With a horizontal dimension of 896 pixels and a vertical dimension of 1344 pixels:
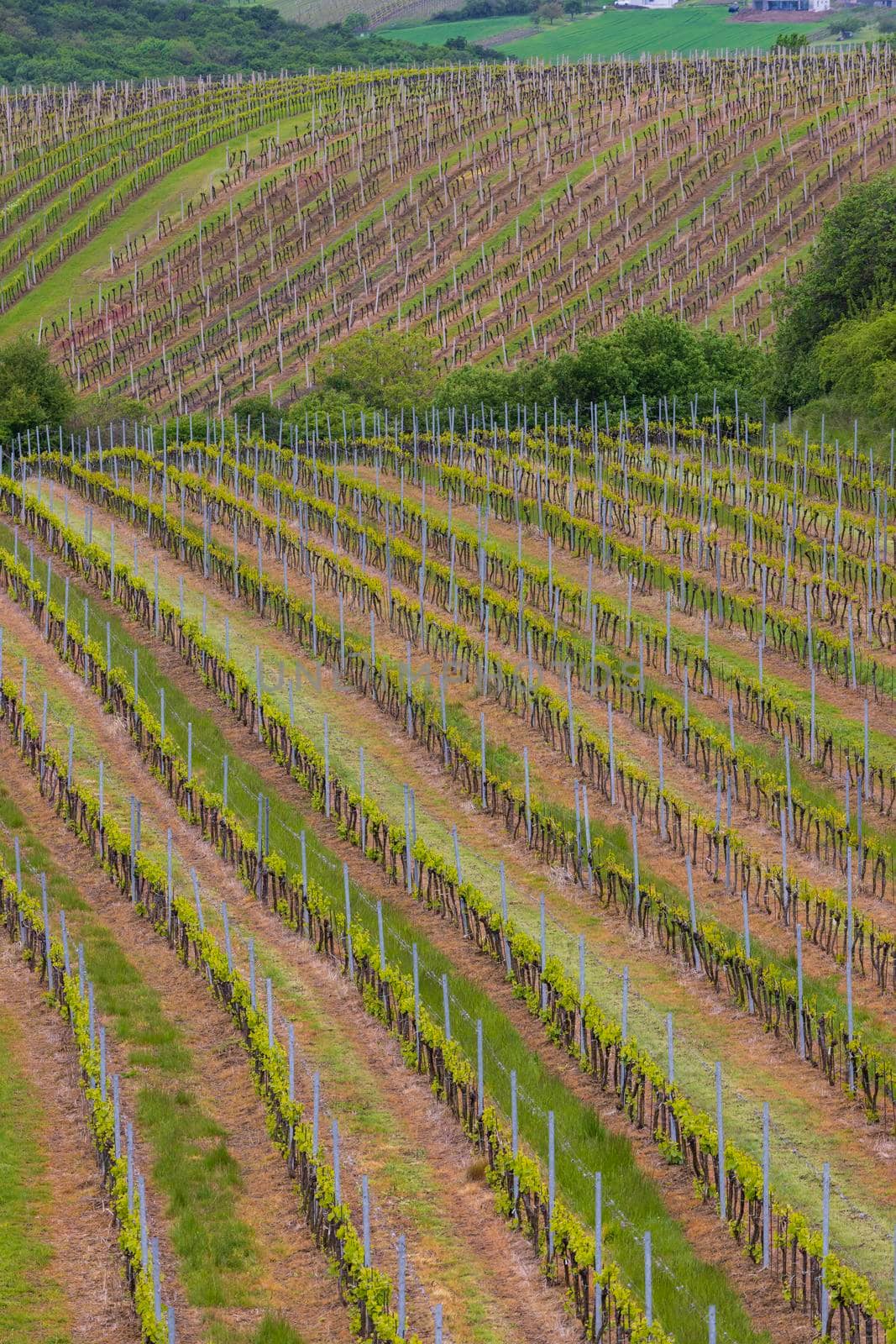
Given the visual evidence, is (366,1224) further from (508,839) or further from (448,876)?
(508,839)

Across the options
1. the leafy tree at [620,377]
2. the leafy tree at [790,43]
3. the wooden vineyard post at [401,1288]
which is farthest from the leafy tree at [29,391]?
the leafy tree at [790,43]

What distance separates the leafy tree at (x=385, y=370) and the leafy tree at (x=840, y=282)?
12558 mm

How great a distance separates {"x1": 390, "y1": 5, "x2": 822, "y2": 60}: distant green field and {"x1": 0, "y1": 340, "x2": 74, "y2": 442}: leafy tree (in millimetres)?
96799

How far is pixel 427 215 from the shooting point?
94812 millimetres

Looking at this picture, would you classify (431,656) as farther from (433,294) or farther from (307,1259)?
(433,294)

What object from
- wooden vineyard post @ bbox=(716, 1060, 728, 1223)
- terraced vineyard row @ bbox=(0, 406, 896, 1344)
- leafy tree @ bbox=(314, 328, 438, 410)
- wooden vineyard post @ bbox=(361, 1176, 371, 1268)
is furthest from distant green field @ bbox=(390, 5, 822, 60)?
wooden vineyard post @ bbox=(361, 1176, 371, 1268)

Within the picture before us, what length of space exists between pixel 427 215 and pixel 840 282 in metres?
35.1

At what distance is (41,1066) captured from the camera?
24594mm

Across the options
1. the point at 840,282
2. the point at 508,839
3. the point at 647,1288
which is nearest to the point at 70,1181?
the point at 647,1288

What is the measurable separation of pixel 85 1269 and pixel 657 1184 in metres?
6.05

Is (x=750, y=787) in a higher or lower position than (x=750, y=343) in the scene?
lower

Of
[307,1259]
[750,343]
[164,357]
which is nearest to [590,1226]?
[307,1259]

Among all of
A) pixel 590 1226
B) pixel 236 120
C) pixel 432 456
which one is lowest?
pixel 590 1226

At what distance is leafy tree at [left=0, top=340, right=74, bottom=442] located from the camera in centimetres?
6294
